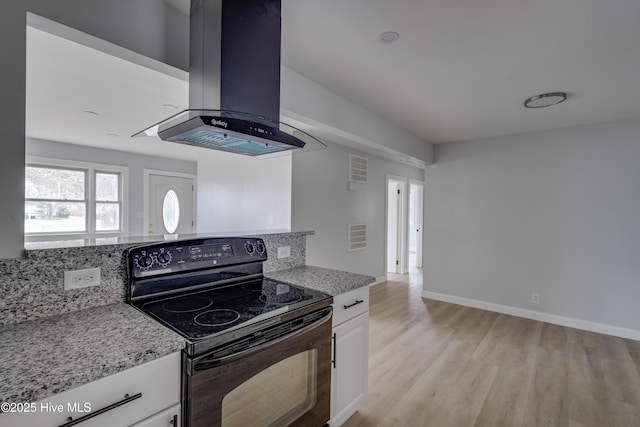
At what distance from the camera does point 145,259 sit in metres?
1.41

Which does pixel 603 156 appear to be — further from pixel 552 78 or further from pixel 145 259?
pixel 145 259

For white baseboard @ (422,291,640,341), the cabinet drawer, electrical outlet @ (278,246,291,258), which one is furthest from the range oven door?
white baseboard @ (422,291,640,341)

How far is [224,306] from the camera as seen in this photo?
137 cm

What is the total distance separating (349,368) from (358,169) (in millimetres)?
3606

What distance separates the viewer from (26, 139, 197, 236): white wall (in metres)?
4.47

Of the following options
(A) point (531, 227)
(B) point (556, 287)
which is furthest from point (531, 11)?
(B) point (556, 287)

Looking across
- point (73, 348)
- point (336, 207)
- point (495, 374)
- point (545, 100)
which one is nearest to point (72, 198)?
point (336, 207)

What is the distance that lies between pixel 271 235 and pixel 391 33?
4.69 ft

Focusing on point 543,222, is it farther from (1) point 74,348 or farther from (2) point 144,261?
(1) point 74,348

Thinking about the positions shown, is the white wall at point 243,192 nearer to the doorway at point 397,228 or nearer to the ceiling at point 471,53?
the ceiling at point 471,53

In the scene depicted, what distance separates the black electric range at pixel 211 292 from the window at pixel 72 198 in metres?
4.26

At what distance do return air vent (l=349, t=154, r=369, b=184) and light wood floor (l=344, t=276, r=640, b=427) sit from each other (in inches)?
86.7

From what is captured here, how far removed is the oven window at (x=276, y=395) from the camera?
1139mm

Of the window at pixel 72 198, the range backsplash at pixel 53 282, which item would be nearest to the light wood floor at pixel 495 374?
the range backsplash at pixel 53 282
